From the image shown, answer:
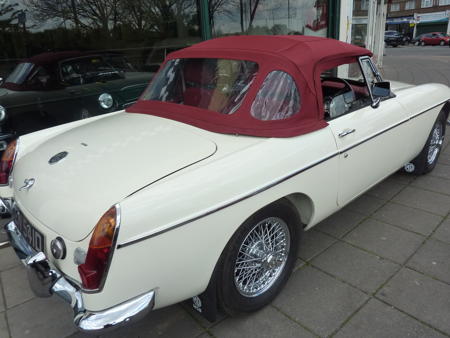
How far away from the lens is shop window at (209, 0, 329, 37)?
664cm

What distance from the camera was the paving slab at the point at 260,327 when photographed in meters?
2.22

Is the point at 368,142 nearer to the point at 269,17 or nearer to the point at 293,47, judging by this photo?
the point at 293,47

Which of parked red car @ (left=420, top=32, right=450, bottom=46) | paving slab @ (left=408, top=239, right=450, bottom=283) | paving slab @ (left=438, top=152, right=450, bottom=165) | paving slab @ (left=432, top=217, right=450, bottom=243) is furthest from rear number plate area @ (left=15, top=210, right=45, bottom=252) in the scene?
parked red car @ (left=420, top=32, right=450, bottom=46)

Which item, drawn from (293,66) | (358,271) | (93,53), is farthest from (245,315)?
(93,53)

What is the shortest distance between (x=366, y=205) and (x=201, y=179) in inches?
96.3

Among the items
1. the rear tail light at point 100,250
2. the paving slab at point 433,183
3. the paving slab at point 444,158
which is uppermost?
the rear tail light at point 100,250

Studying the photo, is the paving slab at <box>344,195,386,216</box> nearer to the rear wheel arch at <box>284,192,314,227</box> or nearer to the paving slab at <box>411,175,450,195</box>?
the paving slab at <box>411,175,450,195</box>

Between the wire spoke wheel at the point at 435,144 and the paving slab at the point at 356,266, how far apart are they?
1991 millimetres

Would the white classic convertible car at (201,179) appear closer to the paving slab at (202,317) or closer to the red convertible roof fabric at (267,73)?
the red convertible roof fabric at (267,73)

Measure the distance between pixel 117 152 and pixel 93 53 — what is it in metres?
3.65

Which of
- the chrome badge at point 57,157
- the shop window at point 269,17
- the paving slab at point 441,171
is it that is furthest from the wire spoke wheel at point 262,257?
the shop window at point 269,17

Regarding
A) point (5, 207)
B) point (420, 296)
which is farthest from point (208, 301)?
point (5, 207)

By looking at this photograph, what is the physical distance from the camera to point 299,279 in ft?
8.81

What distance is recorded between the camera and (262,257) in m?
2.35
